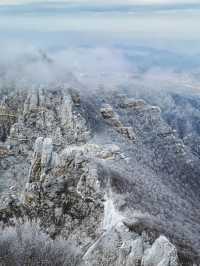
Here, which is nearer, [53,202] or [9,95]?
[53,202]

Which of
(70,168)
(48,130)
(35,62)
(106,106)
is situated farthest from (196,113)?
(70,168)

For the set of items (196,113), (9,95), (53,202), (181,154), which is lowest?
(196,113)

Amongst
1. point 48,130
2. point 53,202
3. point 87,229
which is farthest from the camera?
point 48,130

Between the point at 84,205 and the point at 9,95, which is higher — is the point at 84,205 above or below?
above

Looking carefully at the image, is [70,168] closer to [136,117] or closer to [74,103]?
[74,103]

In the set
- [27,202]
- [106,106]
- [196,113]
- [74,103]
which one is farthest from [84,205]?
[196,113]

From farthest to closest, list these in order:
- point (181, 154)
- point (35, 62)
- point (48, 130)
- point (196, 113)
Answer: point (196, 113) < point (35, 62) < point (181, 154) < point (48, 130)

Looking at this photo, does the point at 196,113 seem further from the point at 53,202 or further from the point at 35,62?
the point at 53,202
